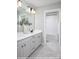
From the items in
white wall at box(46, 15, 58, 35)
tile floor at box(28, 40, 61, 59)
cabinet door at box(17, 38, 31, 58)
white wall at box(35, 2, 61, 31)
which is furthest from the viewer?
white wall at box(46, 15, 58, 35)

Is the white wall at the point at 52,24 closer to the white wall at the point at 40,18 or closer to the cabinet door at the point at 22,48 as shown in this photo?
the white wall at the point at 40,18

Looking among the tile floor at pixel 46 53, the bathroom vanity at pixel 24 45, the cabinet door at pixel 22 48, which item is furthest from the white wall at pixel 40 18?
the cabinet door at pixel 22 48

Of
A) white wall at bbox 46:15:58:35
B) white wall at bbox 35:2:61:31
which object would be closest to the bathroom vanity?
white wall at bbox 35:2:61:31

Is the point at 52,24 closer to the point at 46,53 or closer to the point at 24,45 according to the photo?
the point at 46,53

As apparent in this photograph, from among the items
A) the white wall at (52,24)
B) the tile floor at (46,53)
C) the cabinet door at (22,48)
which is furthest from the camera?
the white wall at (52,24)

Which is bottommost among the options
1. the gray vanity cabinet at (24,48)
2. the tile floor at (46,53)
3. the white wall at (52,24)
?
the tile floor at (46,53)

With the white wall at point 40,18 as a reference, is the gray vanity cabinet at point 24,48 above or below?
below

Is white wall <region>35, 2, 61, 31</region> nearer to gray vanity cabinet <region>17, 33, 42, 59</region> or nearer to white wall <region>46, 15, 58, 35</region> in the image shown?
gray vanity cabinet <region>17, 33, 42, 59</region>

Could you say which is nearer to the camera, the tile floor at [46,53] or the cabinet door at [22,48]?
the cabinet door at [22,48]

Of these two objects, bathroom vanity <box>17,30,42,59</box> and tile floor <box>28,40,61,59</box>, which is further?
tile floor <box>28,40,61,59</box>

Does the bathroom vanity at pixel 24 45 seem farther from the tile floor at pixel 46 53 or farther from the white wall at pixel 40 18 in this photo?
the white wall at pixel 40 18

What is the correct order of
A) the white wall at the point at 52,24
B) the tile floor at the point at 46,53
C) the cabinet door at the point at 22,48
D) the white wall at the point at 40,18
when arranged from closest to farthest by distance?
the cabinet door at the point at 22,48
the tile floor at the point at 46,53
the white wall at the point at 40,18
the white wall at the point at 52,24
